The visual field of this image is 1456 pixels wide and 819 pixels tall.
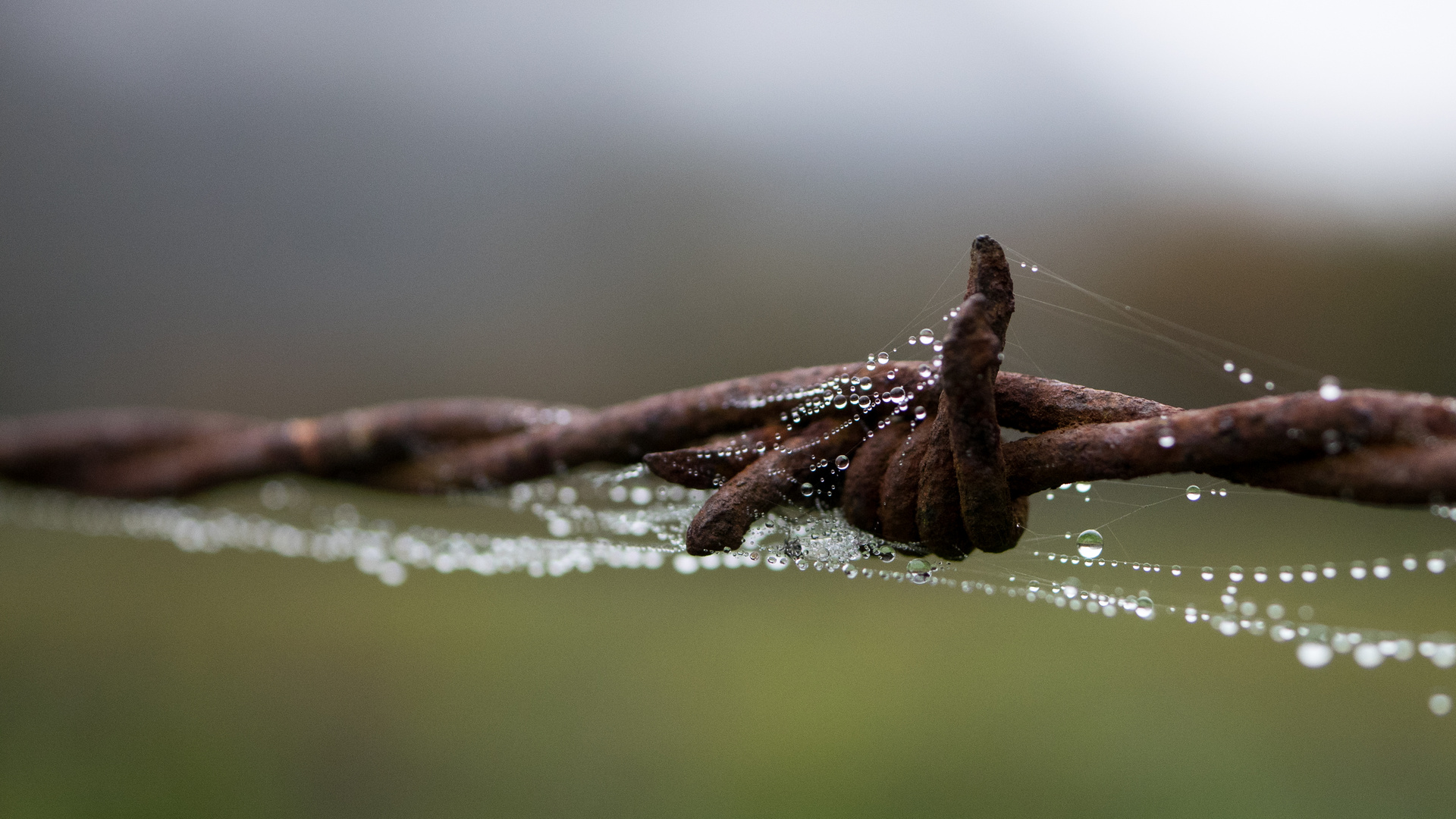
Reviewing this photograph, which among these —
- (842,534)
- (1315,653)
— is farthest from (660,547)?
(1315,653)

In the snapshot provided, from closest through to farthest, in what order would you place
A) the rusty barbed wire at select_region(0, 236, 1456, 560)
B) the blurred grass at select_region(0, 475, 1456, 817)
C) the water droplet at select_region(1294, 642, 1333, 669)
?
the rusty barbed wire at select_region(0, 236, 1456, 560)
the water droplet at select_region(1294, 642, 1333, 669)
the blurred grass at select_region(0, 475, 1456, 817)

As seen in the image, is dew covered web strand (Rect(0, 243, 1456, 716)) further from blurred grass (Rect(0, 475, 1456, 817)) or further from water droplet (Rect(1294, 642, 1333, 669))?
blurred grass (Rect(0, 475, 1456, 817))

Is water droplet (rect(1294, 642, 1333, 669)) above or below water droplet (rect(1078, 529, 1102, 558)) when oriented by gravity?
below

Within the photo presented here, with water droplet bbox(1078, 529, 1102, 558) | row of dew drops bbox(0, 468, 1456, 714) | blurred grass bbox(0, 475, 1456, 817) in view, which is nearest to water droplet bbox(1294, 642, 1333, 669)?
row of dew drops bbox(0, 468, 1456, 714)

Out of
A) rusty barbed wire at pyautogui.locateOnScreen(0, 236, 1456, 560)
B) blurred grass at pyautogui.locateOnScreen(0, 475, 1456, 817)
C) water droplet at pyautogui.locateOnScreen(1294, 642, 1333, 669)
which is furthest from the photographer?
blurred grass at pyautogui.locateOnScreen(0, 475, 1456, 817)

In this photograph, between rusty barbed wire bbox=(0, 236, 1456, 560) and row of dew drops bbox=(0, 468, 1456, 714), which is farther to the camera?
row of dew drops bbox=(0, 468, 1456, 714)

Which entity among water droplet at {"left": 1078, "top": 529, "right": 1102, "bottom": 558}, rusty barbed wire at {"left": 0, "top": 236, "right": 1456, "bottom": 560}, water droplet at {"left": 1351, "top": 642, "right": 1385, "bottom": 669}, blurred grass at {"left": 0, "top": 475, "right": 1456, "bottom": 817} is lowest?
blurred grass at {"left": 0, "top": 475, "right": 1456, "bottom": 817}

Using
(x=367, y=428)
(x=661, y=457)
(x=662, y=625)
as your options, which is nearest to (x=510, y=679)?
→ (x=662, y=625)
